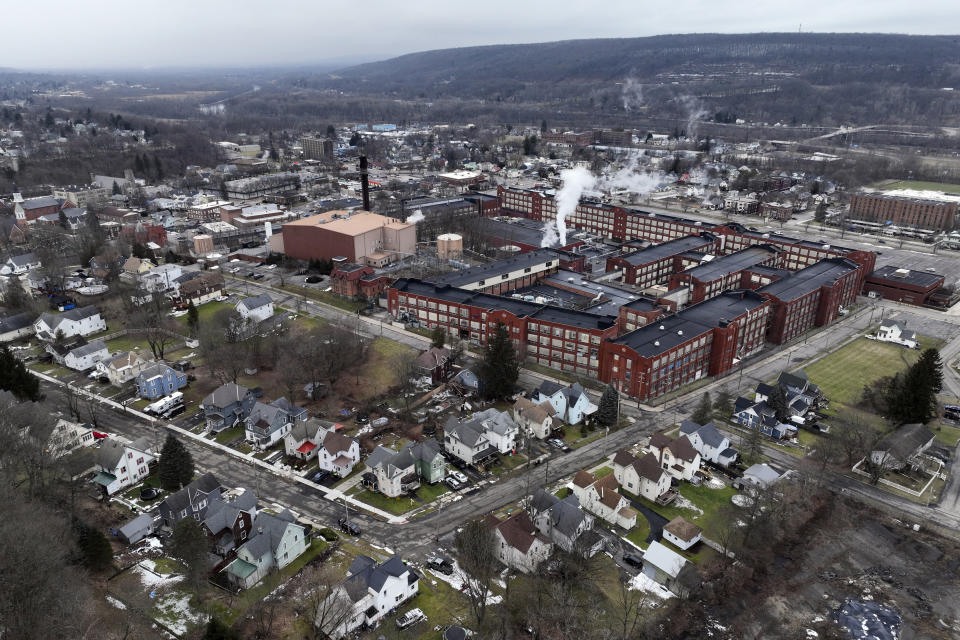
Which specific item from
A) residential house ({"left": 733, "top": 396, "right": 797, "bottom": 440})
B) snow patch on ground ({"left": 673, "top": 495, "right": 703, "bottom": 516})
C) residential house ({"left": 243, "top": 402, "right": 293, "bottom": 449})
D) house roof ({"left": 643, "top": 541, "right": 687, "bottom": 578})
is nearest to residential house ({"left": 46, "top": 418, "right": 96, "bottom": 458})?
Answer: residential house ({"left": 243, "top": 402, "right": 293, "bottom": 449})

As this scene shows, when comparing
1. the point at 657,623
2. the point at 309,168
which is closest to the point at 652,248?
the point at 657,623

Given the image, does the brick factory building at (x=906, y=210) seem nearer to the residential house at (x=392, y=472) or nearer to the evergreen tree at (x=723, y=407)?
the evergreen tree at (x=723, y=407)

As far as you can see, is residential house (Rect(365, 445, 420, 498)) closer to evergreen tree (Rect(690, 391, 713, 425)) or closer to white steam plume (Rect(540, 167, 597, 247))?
evergreen tree (Rect(690, 391, 713, 425))

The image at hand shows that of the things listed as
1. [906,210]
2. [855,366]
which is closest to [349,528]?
[855,366]

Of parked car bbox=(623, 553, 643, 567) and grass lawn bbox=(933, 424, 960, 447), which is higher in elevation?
parked car bbox=(623, 553, 643, 567)

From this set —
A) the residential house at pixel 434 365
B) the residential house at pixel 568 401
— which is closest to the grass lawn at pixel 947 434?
the residential house at pixel 568 401

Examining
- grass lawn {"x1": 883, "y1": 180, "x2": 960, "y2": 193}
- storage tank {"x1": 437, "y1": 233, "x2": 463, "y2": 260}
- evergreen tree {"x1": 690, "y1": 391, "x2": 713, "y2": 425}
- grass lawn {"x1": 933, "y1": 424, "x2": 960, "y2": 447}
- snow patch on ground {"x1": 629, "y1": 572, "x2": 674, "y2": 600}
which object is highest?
grass lawn {"x1": 883, "y1": 180, "x2": 960, "y2": 193}

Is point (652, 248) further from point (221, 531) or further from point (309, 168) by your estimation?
point (309, 168)
